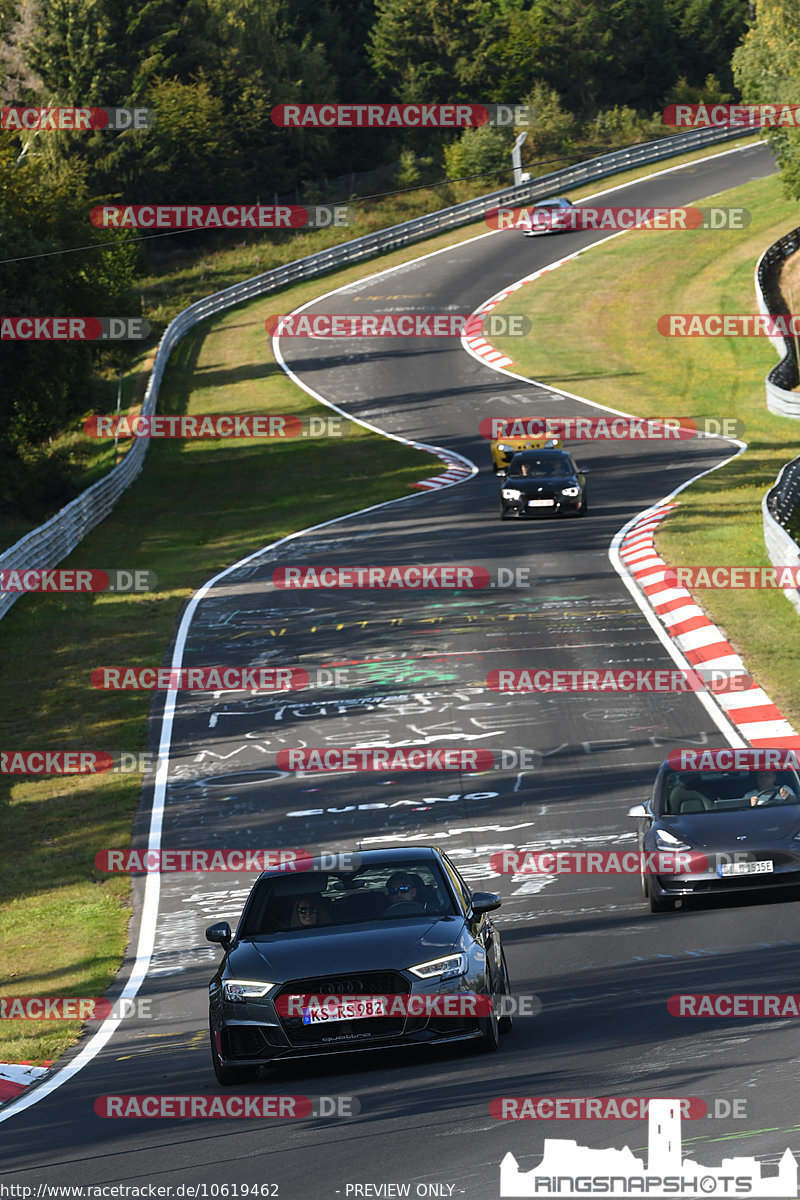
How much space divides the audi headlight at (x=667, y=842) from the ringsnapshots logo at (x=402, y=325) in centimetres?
4923

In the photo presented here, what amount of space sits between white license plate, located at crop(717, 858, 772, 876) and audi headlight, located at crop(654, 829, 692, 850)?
13.9 inches

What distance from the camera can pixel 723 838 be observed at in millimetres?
15070

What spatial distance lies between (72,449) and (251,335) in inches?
570

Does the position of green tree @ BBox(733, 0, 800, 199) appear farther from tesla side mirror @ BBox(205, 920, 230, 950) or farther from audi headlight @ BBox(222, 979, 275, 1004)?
audi headlight @ BBox(222, 979, 275, 1004)

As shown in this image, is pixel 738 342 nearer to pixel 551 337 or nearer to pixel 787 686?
pixel 551 337

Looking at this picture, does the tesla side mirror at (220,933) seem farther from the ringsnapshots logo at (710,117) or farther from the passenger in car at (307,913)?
the ringsnapshots logo at (710,117)

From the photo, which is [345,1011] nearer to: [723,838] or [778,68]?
[723,838]

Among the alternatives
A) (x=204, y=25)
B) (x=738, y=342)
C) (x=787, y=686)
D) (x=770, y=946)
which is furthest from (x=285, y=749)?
(x=204, y=25)

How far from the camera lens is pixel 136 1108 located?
32.6ft

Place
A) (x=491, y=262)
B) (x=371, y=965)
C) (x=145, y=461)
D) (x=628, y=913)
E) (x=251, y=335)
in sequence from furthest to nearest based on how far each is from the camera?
(x=491, y=262), (x=251, y=335), (x=145, y=461), (x=628, y=913), (x=371, y=965)

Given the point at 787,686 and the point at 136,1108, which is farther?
the point at 787,686

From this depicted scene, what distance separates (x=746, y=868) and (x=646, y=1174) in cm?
775

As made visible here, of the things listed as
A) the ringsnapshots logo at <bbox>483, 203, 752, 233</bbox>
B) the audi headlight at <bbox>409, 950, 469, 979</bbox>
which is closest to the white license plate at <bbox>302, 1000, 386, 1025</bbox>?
the audi headlight at <bbox>409, 950, 469, 979</bbox>

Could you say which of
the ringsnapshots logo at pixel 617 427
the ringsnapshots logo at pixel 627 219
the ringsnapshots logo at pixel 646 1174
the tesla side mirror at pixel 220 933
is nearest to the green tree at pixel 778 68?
the ringsnapshots logo at pixel 627 219
